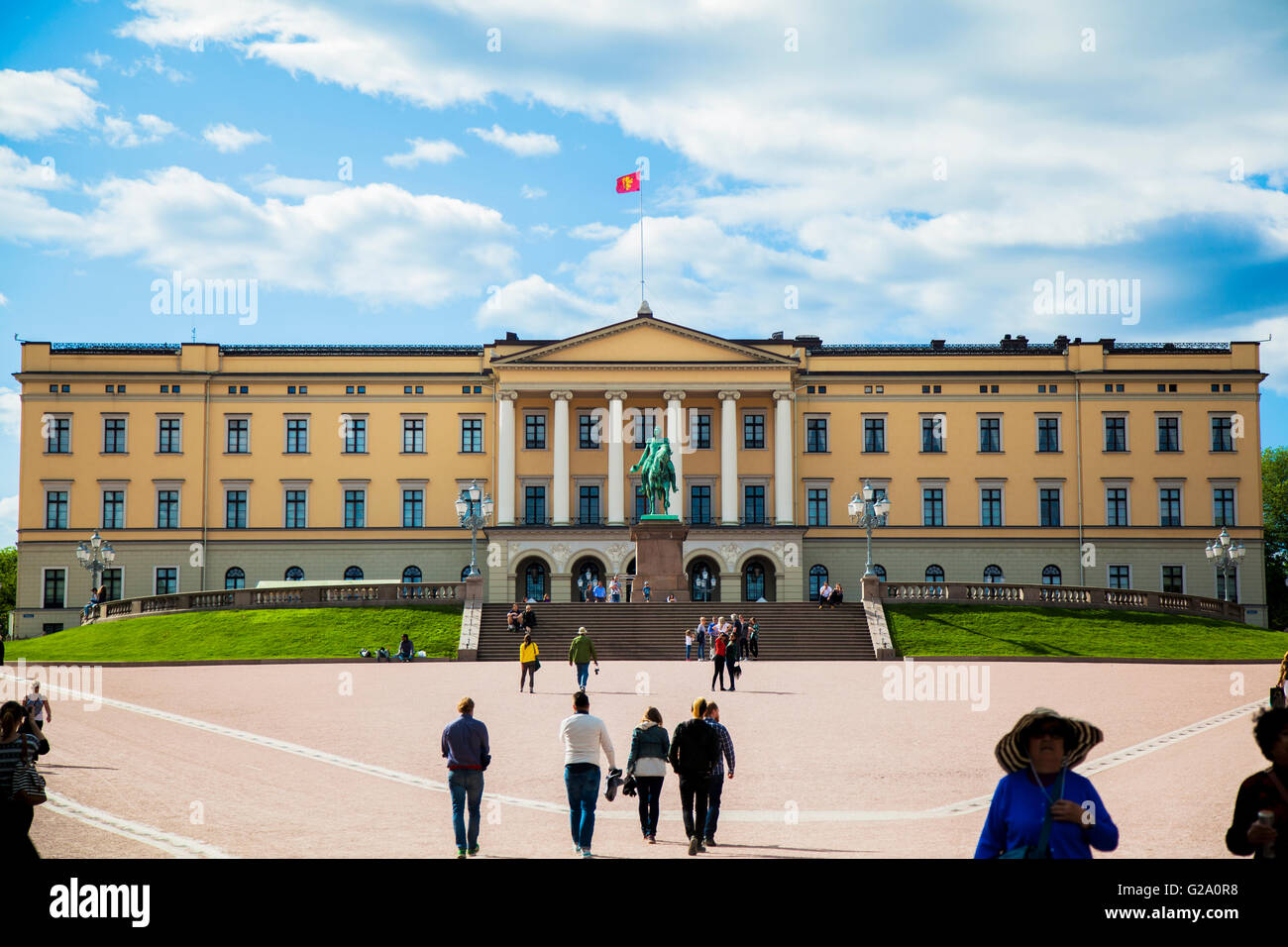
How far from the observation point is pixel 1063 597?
5328 centimetres

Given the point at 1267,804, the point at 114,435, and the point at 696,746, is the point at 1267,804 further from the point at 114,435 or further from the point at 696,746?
the point at 114,435

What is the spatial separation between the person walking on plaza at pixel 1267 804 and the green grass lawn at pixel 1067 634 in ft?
127

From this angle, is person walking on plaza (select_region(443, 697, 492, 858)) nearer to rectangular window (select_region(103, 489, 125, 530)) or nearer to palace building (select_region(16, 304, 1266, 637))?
palace building (select_region(16, 304, 1266, 637))

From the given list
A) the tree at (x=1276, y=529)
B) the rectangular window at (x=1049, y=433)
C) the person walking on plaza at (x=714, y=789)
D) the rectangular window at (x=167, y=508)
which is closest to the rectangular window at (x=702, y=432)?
the rectangular window at (x=1049, y=433)

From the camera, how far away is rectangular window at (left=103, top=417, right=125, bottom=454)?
7194 cm

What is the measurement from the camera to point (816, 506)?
73.4m

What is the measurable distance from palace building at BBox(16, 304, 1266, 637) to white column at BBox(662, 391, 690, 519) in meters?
0.17

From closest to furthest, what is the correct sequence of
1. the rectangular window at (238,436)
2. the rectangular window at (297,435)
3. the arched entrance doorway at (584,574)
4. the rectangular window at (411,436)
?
the arched entrance doorway at (584,574)
the rectangular window at (238,436)
the rectangular window at (297,435)
the rectangular window at (411,436)

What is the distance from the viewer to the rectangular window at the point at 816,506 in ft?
240

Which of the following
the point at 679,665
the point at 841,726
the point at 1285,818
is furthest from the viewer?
the point at 679,665

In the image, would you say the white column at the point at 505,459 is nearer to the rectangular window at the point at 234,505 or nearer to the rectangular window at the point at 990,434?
the rectangular window at the point at 234,505
